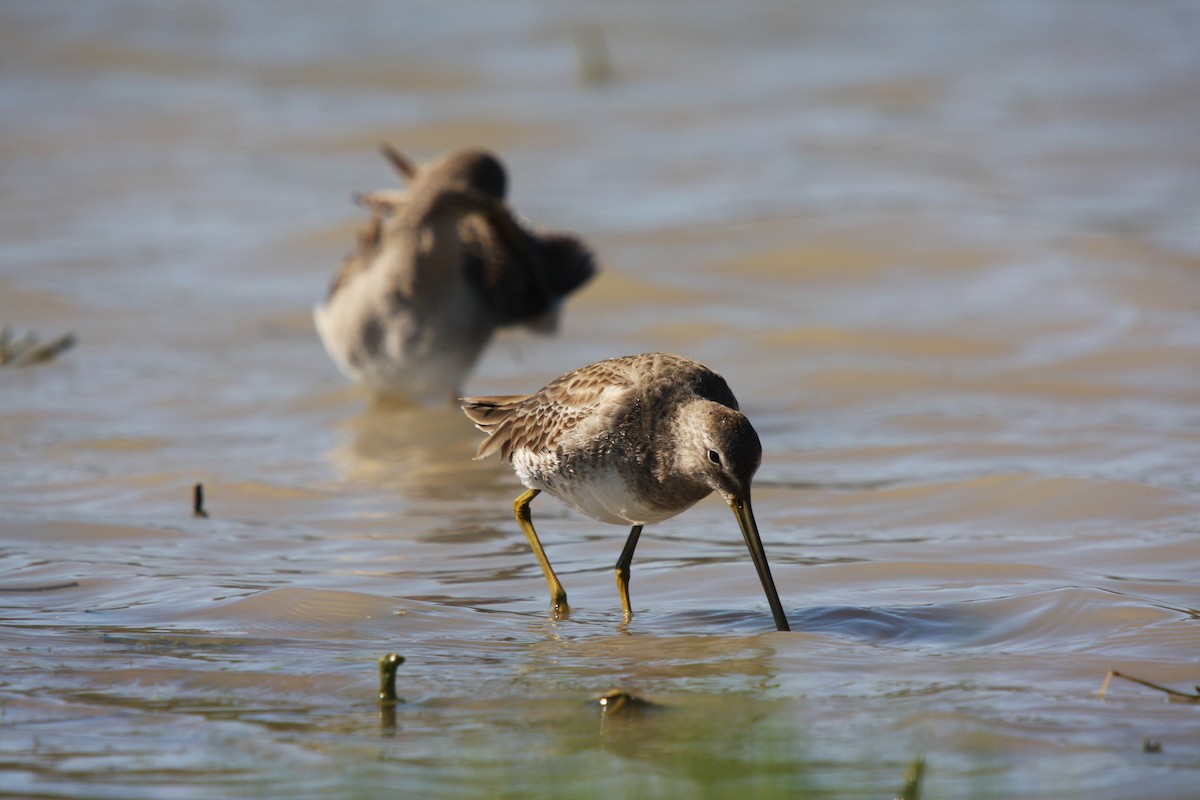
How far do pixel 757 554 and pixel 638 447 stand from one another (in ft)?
1.65

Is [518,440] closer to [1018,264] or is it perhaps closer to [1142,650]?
[1142,650]

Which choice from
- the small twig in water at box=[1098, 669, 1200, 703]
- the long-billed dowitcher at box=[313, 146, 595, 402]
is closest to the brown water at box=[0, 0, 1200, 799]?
the small twig in water at box=[1098, 669, 1200, 703]

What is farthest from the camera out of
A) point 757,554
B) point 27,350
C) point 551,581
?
point 27,350

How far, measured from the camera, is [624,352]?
9.91 metres

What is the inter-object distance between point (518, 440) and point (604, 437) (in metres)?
0.51

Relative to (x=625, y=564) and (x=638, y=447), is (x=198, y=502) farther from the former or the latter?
(x=638, y=447)

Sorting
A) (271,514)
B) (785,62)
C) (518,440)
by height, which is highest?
(785,62)

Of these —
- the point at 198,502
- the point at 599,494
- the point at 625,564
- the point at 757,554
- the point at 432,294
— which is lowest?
the point at 198,502

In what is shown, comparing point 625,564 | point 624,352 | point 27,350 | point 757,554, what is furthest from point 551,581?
point 27,350

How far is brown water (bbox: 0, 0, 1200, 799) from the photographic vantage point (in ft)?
14.0

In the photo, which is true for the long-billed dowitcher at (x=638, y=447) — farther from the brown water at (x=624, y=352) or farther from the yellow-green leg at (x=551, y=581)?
the brown water at (x=624, y=352)

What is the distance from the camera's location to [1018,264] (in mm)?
11227

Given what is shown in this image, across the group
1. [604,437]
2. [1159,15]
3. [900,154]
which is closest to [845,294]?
[900,154]

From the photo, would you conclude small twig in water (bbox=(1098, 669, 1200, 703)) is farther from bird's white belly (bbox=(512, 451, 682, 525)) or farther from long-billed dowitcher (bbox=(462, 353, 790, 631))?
bird's white belly (bbox=(512, 451, 682, 525))
